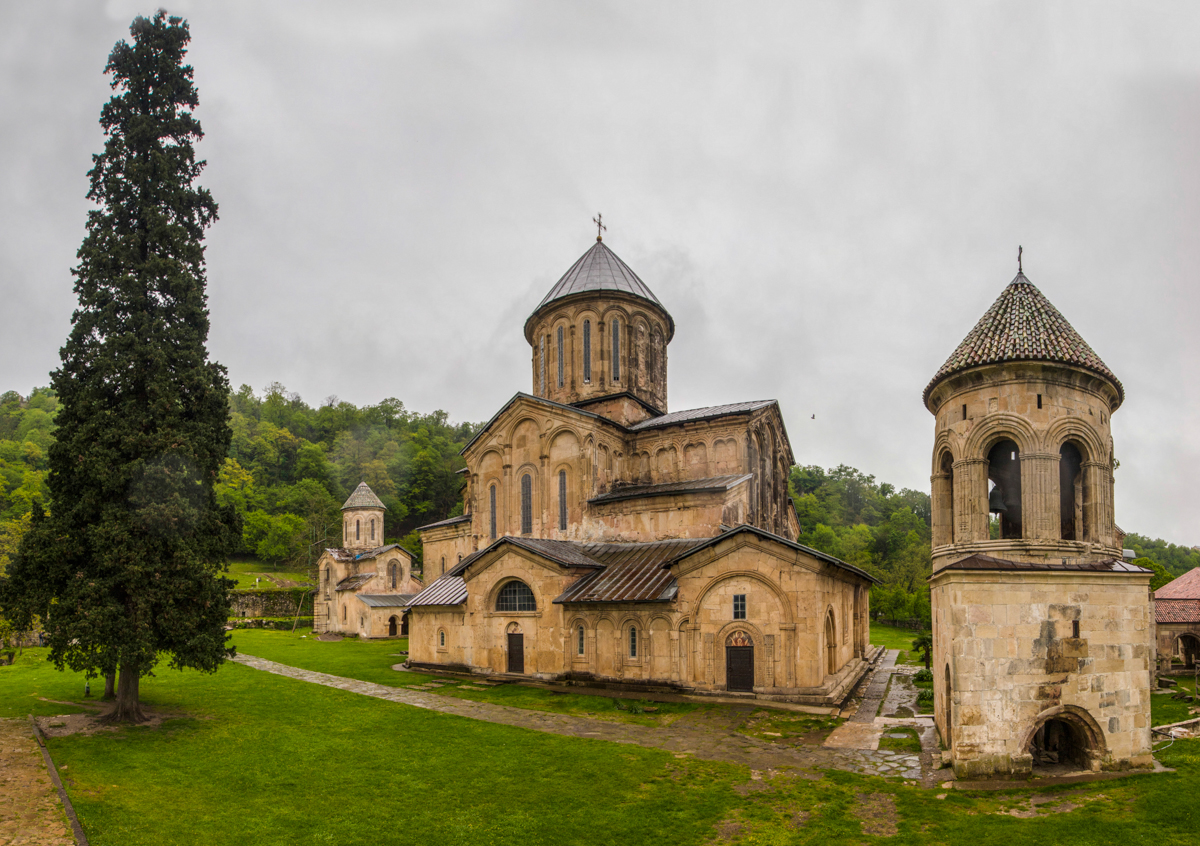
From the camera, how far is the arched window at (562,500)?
942 inches

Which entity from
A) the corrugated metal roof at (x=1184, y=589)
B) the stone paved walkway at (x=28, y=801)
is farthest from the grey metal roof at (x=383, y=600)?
the corrugated metal roof at (x=1184, y=589)

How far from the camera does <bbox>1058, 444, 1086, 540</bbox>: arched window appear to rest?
442 inches

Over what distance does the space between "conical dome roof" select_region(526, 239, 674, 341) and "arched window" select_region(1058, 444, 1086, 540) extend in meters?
17.3

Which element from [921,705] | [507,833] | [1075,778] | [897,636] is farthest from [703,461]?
[897,636]

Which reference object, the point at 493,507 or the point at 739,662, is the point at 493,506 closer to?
the point at 493,507

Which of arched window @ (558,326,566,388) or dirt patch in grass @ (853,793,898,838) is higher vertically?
arched window @ (558,326,566,388)

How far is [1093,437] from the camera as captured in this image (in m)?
11.0

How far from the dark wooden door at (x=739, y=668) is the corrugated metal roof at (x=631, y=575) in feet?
6.98

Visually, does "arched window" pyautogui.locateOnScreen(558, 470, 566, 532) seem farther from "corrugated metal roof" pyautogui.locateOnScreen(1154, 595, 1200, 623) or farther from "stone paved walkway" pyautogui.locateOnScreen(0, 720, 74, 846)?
"corrugated metal roof" pyautogui.locateOnScreen(1154, 595, 1200, 623)

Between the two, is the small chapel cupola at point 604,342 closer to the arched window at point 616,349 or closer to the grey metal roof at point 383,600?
the arched window at point 616,349

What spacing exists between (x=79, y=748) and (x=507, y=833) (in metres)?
8.49

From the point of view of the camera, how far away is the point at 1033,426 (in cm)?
1086

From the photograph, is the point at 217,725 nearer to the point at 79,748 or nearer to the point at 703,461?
the point at 79,748

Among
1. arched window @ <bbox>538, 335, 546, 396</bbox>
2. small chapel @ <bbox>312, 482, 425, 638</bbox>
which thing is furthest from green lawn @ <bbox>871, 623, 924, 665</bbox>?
small chapel @ <bbox>312, 482, 425, 638</bbox>
